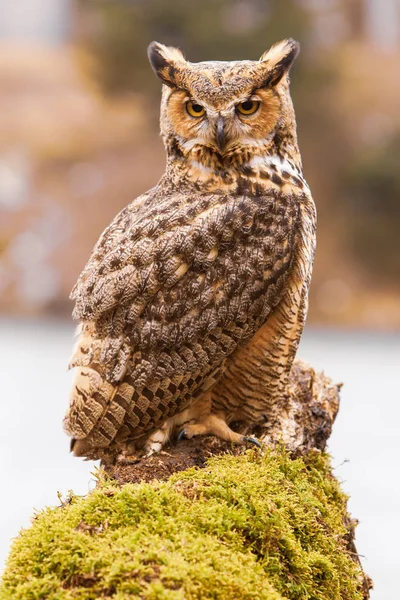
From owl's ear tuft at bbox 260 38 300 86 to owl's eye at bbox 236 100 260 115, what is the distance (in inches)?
2.6

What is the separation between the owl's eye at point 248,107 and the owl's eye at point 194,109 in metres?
0.11

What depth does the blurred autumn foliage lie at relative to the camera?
19.5ft

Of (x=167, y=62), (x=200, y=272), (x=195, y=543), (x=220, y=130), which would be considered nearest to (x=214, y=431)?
(x=200, y=272)

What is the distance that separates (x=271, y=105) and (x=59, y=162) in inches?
171

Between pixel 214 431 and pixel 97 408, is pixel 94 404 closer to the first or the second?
pixel 97 408

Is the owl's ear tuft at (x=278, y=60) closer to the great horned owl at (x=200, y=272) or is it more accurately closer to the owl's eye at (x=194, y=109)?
the great horned owl at (x=200, y=272)

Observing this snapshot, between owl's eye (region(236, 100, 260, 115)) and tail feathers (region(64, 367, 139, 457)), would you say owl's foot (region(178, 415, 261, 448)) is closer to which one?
tail feathers (region(64, 367, 139, 457))

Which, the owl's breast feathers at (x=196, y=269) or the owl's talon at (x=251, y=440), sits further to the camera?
the owl's talon at (x=251, y=440)

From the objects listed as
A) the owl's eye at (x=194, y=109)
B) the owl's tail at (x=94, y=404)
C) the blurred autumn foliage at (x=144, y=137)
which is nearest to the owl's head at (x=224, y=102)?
the owl's eye at (x=194, y=109)

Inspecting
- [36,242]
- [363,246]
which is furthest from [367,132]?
[36,242]

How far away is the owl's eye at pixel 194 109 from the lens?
225cm

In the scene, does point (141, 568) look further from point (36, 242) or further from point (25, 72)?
point (25, 72)

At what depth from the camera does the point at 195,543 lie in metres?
1.73

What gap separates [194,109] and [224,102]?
12 centimetres
